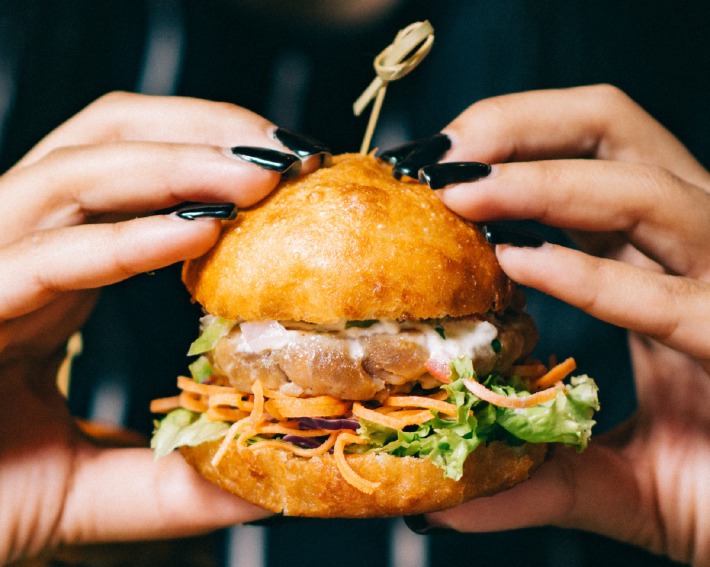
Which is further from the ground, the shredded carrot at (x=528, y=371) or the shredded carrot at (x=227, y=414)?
the shredded carrot at (x=528, y=371)

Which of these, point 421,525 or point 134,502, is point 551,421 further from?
point 134,502

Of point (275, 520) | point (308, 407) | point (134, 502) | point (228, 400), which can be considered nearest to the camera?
point (308, 407)

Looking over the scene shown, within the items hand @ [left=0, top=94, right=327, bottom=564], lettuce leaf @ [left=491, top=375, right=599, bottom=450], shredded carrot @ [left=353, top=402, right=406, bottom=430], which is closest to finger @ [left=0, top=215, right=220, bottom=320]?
hand @ [left=0, top=94, right=327, bottom=564]

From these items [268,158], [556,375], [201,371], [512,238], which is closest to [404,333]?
[512,238]

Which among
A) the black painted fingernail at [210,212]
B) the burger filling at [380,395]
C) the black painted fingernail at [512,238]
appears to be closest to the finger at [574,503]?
the burger filling at [380,395]

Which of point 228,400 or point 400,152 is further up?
point 400,152

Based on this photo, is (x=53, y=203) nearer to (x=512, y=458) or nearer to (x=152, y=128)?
(x=152, y=128)

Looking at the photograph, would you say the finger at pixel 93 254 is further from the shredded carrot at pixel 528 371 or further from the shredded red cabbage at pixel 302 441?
the shredded carrot at pixel 528 371
